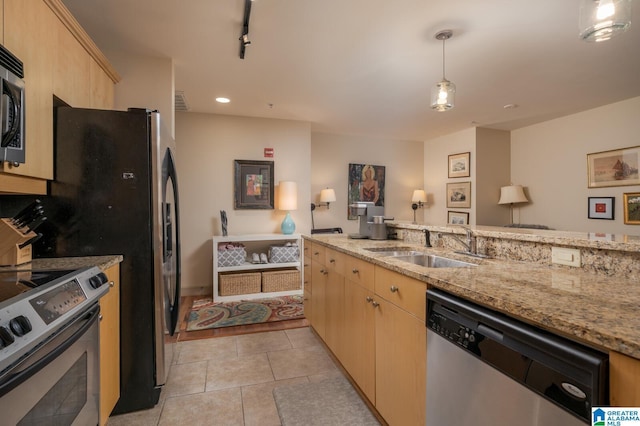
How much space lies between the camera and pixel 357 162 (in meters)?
5.66

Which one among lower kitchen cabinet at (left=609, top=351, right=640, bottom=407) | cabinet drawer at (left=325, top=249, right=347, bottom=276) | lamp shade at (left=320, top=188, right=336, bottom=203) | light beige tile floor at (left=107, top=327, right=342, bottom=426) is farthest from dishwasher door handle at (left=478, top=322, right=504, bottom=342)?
lamp shade at (left=320, top=188, right=336, bottom=203)

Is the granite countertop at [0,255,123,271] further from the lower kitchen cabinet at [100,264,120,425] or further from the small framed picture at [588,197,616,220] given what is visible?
the small framed picture at [588,197,616,220]

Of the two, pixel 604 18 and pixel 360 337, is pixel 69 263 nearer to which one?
pixel 360 337

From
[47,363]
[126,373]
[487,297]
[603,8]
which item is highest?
[603,8]

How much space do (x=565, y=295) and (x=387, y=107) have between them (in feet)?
11.3

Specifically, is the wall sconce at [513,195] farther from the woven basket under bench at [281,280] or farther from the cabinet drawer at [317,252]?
the cabinet drawer at [317,252]

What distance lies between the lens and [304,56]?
265 centimetres

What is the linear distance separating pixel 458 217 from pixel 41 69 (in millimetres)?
5407

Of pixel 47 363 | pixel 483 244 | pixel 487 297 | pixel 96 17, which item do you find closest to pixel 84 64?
pixel 96 17

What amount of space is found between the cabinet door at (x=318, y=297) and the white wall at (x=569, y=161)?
386 cm

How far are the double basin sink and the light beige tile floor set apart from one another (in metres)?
0.99

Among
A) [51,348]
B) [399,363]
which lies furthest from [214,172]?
[399,363]

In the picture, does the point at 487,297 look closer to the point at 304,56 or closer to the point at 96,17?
the point at 304,56

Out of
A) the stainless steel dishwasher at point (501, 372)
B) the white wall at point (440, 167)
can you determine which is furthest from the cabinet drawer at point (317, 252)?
the white wall at point (440, 167)
